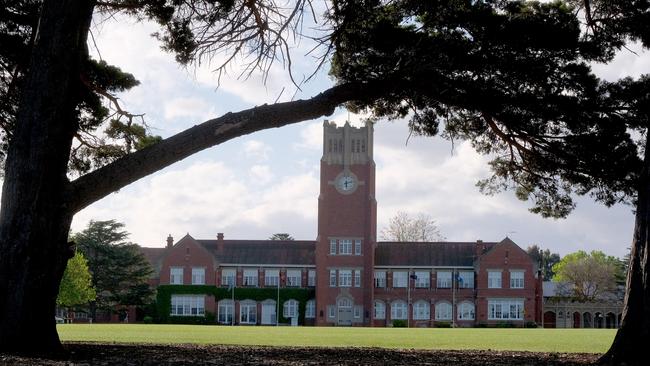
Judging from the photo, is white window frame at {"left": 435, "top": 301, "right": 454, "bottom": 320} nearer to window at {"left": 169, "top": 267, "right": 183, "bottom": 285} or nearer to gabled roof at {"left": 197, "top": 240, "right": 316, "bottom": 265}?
gabled roof at {"left": 197, "top": 240, "right": 316, "bottom": 265}

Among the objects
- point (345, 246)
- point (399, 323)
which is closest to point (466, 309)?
point (399, 323)

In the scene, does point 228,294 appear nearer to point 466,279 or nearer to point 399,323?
point 399,323

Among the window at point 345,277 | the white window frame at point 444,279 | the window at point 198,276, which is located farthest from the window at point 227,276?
the white window frame at point 444,279

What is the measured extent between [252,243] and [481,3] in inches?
2150

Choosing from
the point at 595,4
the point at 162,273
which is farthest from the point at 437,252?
the point at 595,4

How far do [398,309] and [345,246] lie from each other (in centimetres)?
591

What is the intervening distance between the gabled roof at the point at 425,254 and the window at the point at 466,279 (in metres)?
0.62

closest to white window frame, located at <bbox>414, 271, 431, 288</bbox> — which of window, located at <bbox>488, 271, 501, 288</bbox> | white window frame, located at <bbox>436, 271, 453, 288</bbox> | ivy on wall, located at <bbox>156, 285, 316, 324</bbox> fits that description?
white window frame, located at <bbox>436, 271, 453, 288</bbox>

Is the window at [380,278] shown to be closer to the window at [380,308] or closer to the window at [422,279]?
the window at [380,308]

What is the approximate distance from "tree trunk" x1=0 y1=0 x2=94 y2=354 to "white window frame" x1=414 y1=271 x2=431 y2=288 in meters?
54.4

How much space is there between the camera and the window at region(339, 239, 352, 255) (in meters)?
62.3

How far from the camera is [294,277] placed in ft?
210

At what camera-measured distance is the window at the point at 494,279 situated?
2442 inches

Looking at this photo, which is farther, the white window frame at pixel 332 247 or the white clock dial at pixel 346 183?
the white clock dial at pixel 346 183
